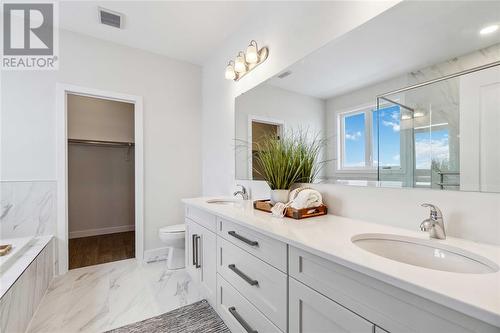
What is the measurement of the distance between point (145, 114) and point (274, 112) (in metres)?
1.72

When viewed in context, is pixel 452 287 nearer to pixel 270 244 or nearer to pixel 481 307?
pixel 481 307

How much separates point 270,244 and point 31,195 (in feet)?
8.31

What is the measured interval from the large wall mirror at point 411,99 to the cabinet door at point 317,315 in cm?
67

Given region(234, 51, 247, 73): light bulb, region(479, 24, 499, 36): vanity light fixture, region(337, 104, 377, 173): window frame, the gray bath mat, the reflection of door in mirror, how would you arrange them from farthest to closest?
region(234, 51, 247, 73): light bulb
the reflection of door in mirror
the gray bath mat
region(337, 104, 377, 173): window frame
region(479, 24, 499, 36): vanity light fixture

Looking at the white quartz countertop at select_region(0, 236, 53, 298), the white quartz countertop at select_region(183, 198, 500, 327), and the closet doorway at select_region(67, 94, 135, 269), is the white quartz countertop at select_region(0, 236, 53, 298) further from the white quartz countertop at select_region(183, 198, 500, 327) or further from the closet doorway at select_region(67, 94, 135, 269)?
the white quartz countertop at select_region(183, 198, 500, 327)

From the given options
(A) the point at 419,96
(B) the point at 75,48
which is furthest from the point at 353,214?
(B) the point at 75,48

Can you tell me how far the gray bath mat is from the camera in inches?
59.8

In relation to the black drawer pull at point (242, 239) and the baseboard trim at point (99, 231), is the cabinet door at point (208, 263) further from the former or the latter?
the baseboard trim at point (99, 231)

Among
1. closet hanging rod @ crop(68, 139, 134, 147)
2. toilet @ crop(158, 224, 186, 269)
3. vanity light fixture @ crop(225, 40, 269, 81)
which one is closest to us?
vanity light fixture @ crop(225, 40, 269, 81)

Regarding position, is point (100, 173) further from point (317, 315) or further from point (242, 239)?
point (317, 315)

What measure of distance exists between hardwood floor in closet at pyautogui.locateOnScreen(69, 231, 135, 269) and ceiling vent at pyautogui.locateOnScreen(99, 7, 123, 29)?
2.58 m

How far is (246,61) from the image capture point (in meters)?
2.10

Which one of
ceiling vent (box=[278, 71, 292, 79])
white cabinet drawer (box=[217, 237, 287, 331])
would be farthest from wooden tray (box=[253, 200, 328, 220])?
ceiling vent (box=[278, 71, 292, 79])

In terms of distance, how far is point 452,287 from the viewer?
0.53m
